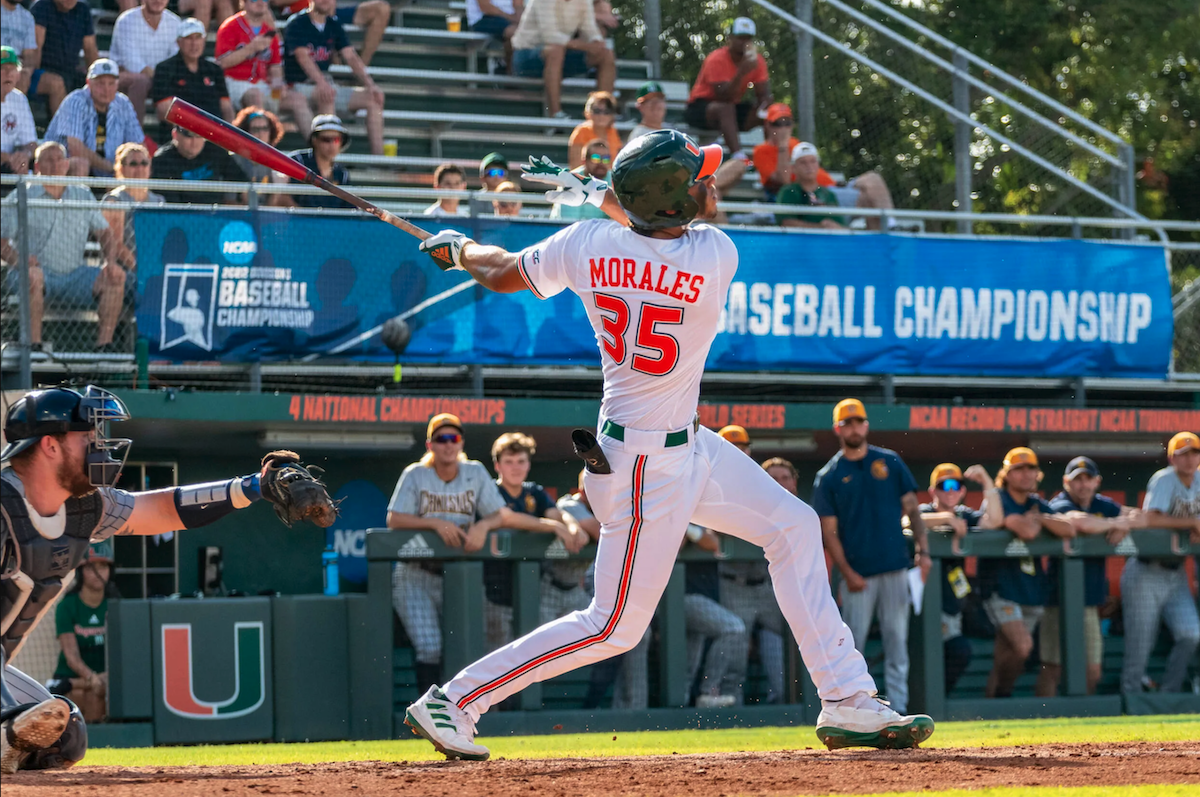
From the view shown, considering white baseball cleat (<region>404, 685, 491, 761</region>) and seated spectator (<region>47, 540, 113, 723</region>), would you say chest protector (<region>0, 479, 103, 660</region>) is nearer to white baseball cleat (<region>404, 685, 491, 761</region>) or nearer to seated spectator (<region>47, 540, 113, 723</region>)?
white baseball cleat (<region>404, 685, 491, 761</region>)

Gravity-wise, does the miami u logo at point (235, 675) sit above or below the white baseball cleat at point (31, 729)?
below

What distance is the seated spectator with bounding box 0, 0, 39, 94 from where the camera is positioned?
40.5 ft

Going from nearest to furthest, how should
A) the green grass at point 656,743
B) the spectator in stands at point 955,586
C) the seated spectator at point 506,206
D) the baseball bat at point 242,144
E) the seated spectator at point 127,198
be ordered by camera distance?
the baseball bat at point 242,144 < the green grass at point 656,743 < the seated spectator at point 127,198 < the spectator in stands at point 955,586 < the seated spectator at point 506,206

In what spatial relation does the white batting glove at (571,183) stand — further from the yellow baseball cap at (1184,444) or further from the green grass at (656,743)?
the yellow baseball cap at (1184,444)

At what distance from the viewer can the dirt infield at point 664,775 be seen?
187 inches

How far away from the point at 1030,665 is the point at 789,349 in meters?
2.97

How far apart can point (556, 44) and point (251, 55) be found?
10.9 feet

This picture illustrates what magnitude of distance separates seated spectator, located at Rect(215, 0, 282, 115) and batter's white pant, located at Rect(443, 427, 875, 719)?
821 cm

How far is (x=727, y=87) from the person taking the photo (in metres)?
15.3

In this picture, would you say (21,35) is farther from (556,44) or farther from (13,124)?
(556,44)

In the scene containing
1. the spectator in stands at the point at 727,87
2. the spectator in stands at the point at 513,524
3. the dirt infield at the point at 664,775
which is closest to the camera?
the dirt infield at the point at 664,775

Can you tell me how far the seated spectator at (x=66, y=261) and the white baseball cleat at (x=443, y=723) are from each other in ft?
17.8

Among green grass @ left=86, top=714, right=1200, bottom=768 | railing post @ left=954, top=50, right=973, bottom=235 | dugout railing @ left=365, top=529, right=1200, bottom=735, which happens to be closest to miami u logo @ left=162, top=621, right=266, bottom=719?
dugout railing @ left=365, top=529, right=1200, bottom=735

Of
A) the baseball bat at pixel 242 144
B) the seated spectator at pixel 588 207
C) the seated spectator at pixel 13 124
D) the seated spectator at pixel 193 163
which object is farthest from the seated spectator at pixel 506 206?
the baseball bat at pixel 242 144
